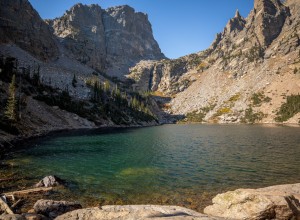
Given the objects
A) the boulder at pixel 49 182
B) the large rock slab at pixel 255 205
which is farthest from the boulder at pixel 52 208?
the large rock slab at pixel 255 205

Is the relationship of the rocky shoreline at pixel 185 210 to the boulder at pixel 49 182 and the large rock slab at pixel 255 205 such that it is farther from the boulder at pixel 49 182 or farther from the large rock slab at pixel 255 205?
the boulder at pixel 49 182

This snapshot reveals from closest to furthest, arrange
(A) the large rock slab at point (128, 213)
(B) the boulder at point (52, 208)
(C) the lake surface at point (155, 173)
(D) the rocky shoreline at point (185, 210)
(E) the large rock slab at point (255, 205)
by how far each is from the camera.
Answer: (A) the large rock slab at point (128, 213) < (D) the rocky shoreline at point (185, 210) < (E) the large rock slab at point (255, 205) < (B) the boulder at point (52, 208) < (C) the lake surface at point (155, 173)

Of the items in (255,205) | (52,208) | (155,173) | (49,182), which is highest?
(255,205)

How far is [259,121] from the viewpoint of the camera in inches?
7648

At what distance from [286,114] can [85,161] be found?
176145mm

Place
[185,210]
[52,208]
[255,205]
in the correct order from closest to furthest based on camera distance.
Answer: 1. [185,210]
2. [255,205]
3. [52,208]

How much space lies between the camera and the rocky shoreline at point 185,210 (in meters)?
14.8

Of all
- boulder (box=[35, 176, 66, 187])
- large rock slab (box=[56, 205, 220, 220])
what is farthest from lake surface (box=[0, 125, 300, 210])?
large rock slab (box=[56, 205, 220, 220])

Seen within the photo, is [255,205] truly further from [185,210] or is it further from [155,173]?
[155,173]

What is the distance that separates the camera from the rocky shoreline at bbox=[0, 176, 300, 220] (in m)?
14.8

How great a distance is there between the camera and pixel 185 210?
16422mm

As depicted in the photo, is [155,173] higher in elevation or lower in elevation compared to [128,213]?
lower

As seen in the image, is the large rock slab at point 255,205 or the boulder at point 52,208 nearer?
the large rock slab at point 255,205

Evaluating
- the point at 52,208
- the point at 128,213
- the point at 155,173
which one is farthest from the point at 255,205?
the point at 155,173
